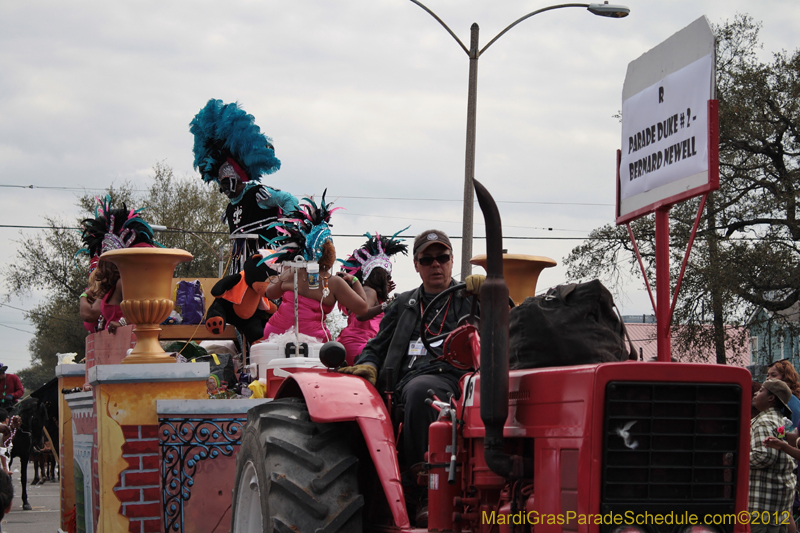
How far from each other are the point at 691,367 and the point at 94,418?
16.3 feet

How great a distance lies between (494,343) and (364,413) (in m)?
1.35

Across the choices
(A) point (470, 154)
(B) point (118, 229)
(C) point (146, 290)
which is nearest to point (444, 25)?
(A) point (470, 154)

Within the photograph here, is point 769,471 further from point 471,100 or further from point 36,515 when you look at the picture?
point 36,515

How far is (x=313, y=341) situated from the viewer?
7719mm

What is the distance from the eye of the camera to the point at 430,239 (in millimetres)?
4906

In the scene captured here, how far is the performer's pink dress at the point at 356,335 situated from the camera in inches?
288

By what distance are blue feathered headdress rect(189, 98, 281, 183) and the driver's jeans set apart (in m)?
6.56

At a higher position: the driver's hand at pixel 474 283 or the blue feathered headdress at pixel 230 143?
the blue feathered headdress at pixel 230 143

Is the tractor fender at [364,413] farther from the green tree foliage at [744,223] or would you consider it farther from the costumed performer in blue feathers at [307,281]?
the green tree foliage at [744,223]

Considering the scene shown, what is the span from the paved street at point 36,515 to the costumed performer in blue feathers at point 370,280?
4.85 m

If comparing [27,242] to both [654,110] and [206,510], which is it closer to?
[206,510]

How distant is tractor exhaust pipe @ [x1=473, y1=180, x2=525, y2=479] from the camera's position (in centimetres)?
301

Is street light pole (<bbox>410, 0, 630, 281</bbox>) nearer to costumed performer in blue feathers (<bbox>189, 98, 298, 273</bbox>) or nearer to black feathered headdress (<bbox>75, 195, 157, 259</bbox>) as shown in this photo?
costumed performer in blue feathers (<bbox>189, 98, 298, 273</bbox>)

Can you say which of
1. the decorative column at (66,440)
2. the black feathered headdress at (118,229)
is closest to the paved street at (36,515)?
the decorative column at (66,440)
